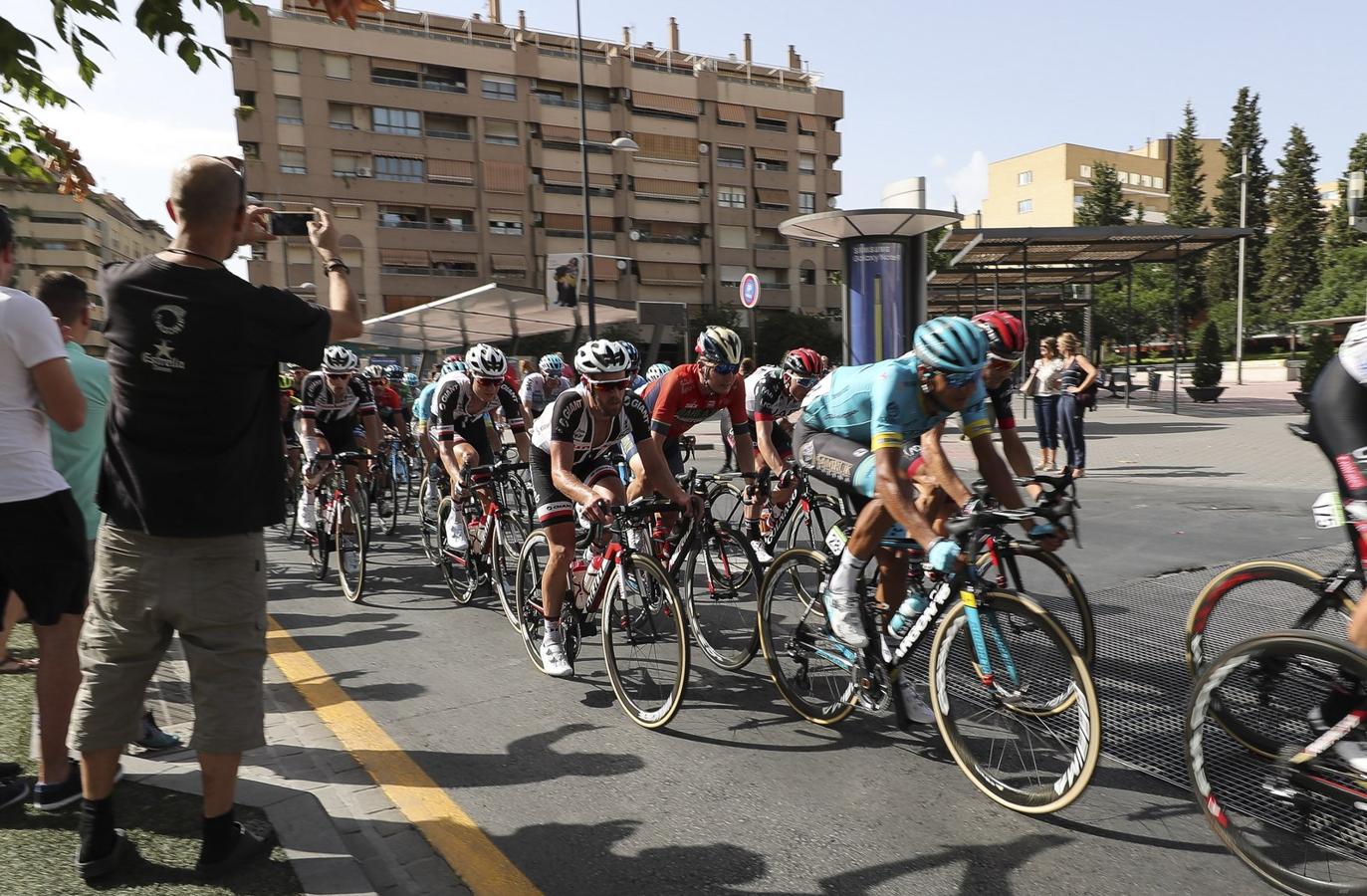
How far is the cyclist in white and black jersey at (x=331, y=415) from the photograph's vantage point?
26.4ft

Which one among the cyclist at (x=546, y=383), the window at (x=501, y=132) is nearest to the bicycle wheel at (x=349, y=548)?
the cyclist at (x=546, y=383)

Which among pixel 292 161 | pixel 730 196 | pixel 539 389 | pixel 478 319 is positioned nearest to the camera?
pixel 539 389

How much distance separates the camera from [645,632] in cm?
451

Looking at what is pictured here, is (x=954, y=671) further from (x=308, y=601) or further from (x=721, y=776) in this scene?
(x=308, y=601)

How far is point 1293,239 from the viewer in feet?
208

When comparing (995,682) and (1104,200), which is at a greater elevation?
(1104,200)

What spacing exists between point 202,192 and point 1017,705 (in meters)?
3.26

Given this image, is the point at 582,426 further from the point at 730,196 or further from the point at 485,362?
the point at 730,196

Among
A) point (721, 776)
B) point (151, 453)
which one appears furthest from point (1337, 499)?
point (151, 453)

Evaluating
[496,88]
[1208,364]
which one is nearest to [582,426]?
[1208,364]

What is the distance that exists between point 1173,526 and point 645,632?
21.3 ft

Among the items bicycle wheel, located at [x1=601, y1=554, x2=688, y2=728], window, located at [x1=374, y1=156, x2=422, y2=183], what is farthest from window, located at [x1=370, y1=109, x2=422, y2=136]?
bicycle wheel, located at [x1=601, y1=554, x2=688, y2=728]

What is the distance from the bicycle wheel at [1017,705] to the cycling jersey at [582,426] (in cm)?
237

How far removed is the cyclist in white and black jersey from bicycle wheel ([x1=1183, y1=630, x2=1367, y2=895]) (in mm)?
6930
